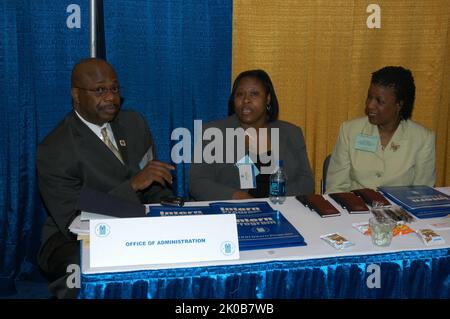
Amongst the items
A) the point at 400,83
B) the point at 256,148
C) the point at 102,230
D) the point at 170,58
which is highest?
the point at 170,58

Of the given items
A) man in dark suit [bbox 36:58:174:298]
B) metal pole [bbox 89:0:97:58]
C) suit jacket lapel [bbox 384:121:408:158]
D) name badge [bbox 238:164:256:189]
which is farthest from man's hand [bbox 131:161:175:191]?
suit jacket lapel [bbox 384:121:408:158]

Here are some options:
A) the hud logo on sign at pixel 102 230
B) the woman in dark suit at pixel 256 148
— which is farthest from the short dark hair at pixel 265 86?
the hud logo on sign at pixel 102 230

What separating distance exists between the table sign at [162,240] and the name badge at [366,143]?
5.29 ft

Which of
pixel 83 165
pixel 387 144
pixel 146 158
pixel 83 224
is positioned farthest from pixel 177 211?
pixel 387 144

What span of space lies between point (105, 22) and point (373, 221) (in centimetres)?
243

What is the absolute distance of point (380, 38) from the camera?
4.31m

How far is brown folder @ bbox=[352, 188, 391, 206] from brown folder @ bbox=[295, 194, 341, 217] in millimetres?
241

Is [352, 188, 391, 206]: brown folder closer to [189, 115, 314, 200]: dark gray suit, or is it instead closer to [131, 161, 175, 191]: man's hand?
[189, 115, 314, 200]: dark gray suit

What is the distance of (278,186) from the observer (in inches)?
124

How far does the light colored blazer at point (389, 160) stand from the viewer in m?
3.48

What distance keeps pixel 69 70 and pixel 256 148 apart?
58.6 inches

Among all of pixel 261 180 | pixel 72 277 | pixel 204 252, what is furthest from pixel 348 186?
pixel 72 277

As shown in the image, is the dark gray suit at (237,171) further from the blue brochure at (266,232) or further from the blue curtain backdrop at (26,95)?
the blue curtain backdrop at (26,95)

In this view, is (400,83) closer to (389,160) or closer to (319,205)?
(389,160)
